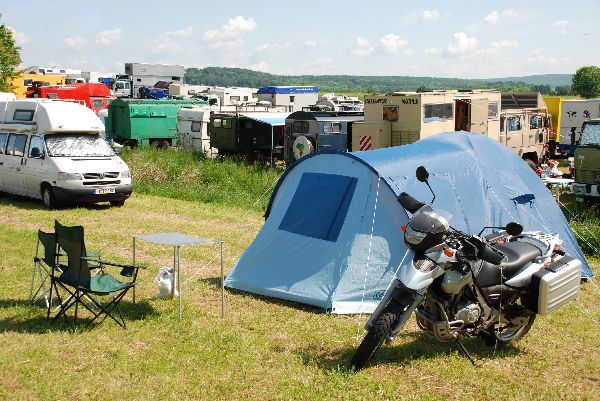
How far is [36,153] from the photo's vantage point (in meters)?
14.2

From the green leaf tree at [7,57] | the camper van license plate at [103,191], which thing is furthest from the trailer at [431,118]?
the green leaf tree at [7,57]

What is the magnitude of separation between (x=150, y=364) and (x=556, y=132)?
23.9m

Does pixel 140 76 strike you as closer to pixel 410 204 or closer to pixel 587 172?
pixel 587 172

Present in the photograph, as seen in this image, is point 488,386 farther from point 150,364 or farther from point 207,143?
point 207,143

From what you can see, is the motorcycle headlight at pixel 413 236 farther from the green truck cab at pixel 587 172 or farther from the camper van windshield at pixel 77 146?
the camper van windshield at pixel 77 146

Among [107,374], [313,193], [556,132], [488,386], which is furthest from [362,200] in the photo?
[556,132]

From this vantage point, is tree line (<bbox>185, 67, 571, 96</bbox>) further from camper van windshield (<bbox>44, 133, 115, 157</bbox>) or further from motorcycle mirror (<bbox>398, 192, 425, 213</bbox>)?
motorcycle mirror (<bbox>398, 192, 425, 213</bbox>)

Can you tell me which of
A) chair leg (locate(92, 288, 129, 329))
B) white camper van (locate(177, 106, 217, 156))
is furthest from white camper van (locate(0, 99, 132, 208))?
white camper van (locate(177, 106, 217, 156))

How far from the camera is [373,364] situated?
589 centimetres

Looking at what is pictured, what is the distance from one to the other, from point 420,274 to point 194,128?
18.9 meters

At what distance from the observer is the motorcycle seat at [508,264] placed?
5.87 metres

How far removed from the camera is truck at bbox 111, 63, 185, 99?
47.5 meters

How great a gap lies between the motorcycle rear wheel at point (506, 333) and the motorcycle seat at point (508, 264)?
49 centimetres

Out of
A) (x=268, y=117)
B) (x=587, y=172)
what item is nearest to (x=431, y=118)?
(x=587, y=172)
